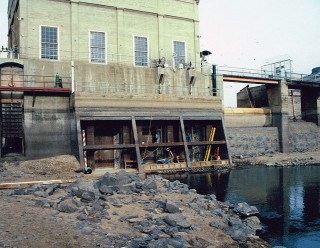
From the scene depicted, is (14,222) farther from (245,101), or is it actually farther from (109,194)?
(245,101)

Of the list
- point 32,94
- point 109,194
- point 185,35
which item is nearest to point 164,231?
point 109,194

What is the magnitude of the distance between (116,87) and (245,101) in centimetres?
1970

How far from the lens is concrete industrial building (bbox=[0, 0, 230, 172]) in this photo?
2186cm

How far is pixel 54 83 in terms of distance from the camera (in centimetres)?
2422

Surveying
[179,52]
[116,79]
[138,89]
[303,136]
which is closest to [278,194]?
[138,89]

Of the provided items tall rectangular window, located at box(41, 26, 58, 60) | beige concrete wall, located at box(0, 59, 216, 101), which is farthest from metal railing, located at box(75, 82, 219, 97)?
tall rectangular window, located at box(41, 26, 58, 60)

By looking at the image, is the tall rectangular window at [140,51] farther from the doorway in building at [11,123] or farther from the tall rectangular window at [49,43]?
the doorway in building at [11,123]

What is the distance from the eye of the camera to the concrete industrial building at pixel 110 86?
21859 millimetres

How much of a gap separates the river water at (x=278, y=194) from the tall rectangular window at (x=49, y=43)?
13.7 m

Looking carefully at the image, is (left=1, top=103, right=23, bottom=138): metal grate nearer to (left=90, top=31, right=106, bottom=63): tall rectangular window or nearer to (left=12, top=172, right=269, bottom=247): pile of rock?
(left=90, top=31, right=106, bottom=63): tall rectangular window

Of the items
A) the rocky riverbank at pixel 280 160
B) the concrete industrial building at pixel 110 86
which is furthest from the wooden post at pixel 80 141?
the rocky riverbank at pixel 280 160

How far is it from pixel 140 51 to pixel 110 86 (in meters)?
5.18

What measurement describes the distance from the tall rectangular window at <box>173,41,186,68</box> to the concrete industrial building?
0.32 ft

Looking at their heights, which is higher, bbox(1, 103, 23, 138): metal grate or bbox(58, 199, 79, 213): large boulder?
bbox(1, 103, 23, 138): metal grate
